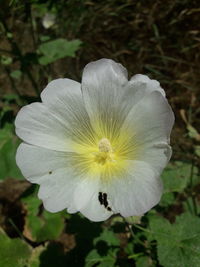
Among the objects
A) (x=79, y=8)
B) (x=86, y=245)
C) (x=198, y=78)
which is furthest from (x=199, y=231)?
(x=79, y=8)

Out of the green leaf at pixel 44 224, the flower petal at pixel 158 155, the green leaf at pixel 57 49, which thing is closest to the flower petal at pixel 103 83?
the flower petal at pixel 158 155

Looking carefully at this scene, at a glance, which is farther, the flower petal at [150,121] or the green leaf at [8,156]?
the green leaf at [8,156]

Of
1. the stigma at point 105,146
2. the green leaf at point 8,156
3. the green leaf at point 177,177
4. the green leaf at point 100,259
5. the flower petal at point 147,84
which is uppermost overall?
the flower petal at point 147,84

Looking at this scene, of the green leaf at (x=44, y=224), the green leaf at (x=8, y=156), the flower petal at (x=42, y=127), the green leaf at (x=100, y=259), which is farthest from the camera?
the green leaf at (x=44, y=224)

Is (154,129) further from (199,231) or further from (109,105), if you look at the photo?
(199,231)

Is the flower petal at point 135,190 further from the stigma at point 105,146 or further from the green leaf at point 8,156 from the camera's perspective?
the green leaf at point 8,156

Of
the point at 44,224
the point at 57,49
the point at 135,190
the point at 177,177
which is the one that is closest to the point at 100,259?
the point at 177,177

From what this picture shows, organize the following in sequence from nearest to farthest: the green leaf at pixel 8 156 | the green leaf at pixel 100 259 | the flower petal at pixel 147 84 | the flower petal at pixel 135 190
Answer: the flower petal at pixel 135 190, the flower petal at pixel 147 84, the green leaf at pixel 100 259, the green leaf at pixel 8 156
